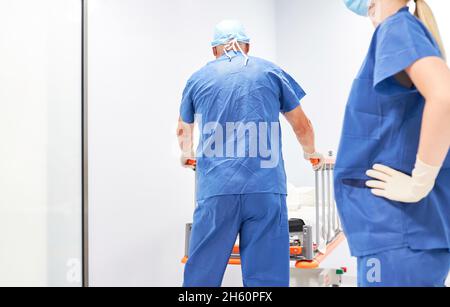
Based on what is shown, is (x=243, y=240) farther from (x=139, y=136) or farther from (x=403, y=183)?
(x=139, y=136)

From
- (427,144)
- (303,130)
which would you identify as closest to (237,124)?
(303,130)

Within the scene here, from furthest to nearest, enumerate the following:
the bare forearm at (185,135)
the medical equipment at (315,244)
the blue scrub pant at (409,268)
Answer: the medical equipment at (315,244) → the bare forearm at (185,135) → the blue scrub pant at (409,268)

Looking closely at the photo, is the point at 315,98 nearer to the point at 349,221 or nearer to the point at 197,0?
the point at 197,0

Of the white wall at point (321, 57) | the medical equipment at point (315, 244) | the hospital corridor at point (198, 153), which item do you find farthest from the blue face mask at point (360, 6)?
the white wall at point (321, 57)

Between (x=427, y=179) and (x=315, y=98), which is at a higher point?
(x=315, y=98)

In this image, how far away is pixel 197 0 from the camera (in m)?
2.92

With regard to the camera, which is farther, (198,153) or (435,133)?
(198,153)

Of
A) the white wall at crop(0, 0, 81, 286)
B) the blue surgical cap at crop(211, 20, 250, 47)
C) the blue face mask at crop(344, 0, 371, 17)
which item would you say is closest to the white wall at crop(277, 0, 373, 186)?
the blue surgical cap at crop(211, 20, 250, 47)

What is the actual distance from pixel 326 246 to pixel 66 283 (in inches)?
48.3

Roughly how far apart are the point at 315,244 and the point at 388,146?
4.31 feet

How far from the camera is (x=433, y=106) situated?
34.8 inches

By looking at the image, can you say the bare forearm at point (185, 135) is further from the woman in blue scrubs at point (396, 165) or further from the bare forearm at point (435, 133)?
the bare forearm at point (435, 133)

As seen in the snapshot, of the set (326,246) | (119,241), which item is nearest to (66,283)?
(119,241)

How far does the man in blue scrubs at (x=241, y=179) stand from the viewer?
65.0 inches
